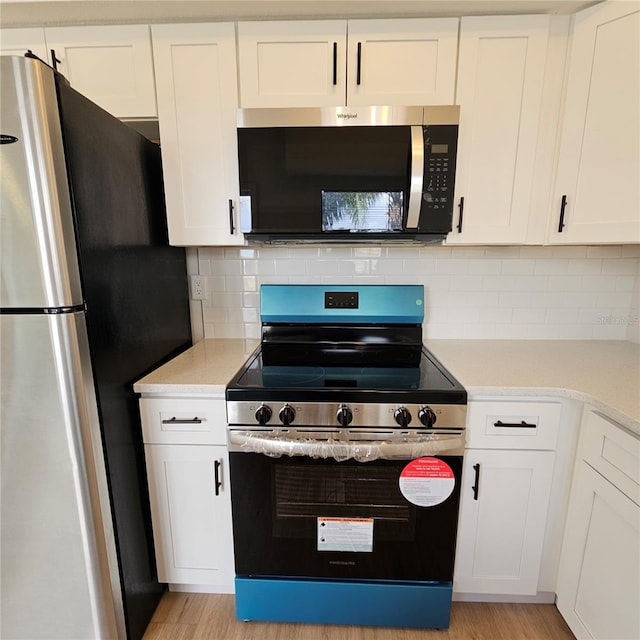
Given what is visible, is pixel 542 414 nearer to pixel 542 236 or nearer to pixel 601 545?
pixel 601 545

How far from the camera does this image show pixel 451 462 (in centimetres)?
118

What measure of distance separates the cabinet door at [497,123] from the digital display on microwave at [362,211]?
0.95 ft

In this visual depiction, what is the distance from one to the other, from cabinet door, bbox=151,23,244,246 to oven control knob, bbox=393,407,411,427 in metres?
0.95

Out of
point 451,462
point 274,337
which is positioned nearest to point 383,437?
point 451,462

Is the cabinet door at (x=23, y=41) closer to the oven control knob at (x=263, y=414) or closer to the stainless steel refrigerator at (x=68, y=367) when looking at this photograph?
the stainless steel refrigerator at (x=68, y=367)

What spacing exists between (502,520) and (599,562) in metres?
0.28

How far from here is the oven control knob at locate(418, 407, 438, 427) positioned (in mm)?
1143

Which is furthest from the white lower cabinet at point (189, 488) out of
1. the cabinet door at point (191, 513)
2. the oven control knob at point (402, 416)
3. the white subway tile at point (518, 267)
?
the white subway tile at point (518, 267)

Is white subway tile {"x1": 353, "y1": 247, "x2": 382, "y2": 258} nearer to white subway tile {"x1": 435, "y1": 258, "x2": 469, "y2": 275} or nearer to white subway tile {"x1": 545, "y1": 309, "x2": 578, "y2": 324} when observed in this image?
white subway tile {"x1": 435, "y1": 258, "x2": 469, "y2": 275}

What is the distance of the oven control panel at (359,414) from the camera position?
3.78 feet

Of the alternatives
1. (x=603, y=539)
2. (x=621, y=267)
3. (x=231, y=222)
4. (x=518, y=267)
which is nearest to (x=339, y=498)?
(x=603, y=539)

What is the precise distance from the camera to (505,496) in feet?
4.14

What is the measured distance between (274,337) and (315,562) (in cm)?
94

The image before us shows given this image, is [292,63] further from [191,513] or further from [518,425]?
[191,513]
